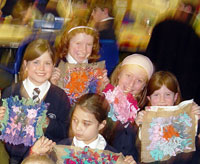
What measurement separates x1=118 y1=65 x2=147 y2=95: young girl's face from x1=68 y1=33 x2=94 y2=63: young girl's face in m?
0.21

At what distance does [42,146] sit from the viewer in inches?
61.1

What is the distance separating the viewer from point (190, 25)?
1.79 meters

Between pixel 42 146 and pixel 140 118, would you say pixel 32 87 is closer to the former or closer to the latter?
pixel 42 146

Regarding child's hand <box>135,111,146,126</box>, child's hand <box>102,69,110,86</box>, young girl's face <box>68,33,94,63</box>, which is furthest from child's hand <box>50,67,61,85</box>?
child's hand <box>135,111,146,126</box>

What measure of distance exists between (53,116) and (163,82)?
0.60m

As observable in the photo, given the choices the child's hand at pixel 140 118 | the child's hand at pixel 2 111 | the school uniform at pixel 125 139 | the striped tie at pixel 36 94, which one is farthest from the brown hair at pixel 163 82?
the child's hand at pixel 2 111

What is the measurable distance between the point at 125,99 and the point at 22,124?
0.54 m

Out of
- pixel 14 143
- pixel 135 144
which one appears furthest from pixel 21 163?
pixel 135 144

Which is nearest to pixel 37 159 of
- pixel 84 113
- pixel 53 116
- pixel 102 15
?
pixel 53 116

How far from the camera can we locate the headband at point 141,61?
1641 millimetres

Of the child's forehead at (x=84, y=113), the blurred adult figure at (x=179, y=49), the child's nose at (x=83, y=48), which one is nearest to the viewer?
the child's forehead at (x=84, y=113)

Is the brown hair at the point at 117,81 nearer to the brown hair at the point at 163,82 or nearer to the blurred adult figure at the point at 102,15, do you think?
the brown hair at the point at 163,82

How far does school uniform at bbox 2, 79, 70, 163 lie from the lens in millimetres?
1587

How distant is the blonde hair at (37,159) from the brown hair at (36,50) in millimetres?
399
